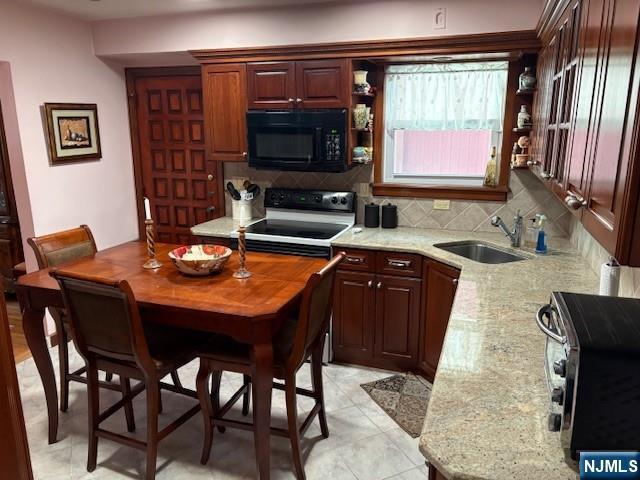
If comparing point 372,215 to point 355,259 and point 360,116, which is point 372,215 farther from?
point 360,116

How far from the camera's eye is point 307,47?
3.37 metres

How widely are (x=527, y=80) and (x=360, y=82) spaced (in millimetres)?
1091

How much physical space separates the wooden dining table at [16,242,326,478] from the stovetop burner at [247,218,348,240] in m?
0.66

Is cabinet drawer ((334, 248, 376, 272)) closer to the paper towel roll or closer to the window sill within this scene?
the window sill

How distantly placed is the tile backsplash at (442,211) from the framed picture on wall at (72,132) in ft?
3.79

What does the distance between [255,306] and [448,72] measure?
2399 mm

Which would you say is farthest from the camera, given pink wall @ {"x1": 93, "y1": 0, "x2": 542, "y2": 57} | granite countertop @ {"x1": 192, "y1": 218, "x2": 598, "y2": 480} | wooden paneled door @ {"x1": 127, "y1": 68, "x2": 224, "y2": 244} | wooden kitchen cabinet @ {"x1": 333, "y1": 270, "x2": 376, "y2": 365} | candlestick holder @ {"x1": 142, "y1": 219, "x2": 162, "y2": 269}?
wooden paneled door @ {"x1": 127, "y1": 68, "x2": 224, "y2": 244}

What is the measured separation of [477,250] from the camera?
3.29 m

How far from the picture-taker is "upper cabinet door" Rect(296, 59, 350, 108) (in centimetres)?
331

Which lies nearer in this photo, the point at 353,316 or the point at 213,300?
the point at 213,300

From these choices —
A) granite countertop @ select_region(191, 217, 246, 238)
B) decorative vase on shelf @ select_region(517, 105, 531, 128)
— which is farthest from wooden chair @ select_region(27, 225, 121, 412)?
decorative vase on shelf @ select_region(517, 105, 531, 128)

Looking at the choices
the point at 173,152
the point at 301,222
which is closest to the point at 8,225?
the point at 173,152

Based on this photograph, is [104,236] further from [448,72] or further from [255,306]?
[448,72]

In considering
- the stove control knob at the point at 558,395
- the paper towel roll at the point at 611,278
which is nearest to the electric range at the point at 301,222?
the paper towel roll at the point at 611,278
